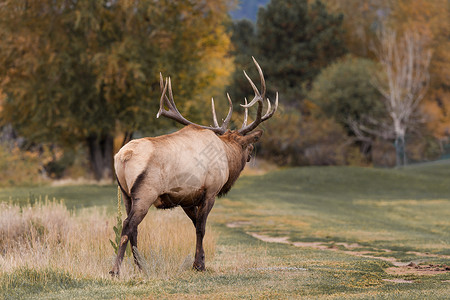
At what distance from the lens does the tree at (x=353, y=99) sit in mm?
44719

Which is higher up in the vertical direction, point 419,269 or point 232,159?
point 232,159

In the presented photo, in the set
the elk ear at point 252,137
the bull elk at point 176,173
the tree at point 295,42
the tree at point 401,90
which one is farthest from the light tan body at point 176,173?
the tree at point 295,42

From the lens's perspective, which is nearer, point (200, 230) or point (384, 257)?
point (200, 230)

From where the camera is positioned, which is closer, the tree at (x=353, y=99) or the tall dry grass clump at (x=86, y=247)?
the tall dry grass clump at (x=86, y=247)

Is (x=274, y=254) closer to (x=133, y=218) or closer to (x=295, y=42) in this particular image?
(x=133, y=218)

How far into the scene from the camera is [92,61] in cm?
2852

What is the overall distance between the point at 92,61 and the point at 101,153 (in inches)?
265

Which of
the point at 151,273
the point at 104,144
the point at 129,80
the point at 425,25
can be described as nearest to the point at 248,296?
the point at 151,273

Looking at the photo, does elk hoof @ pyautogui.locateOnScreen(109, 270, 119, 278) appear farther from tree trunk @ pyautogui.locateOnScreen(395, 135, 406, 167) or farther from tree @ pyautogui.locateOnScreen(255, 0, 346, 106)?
tree @ pyautogui.locateOnScreen(255, 0, 346, 106)

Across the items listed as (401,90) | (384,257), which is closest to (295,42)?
(401,90)

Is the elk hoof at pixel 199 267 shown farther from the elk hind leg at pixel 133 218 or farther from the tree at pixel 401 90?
the tree at pixel 401 90

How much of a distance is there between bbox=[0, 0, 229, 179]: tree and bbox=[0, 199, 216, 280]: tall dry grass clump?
639 inches

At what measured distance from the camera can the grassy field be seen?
24.3 feet

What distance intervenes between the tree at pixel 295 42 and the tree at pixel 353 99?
6637 millimetres
